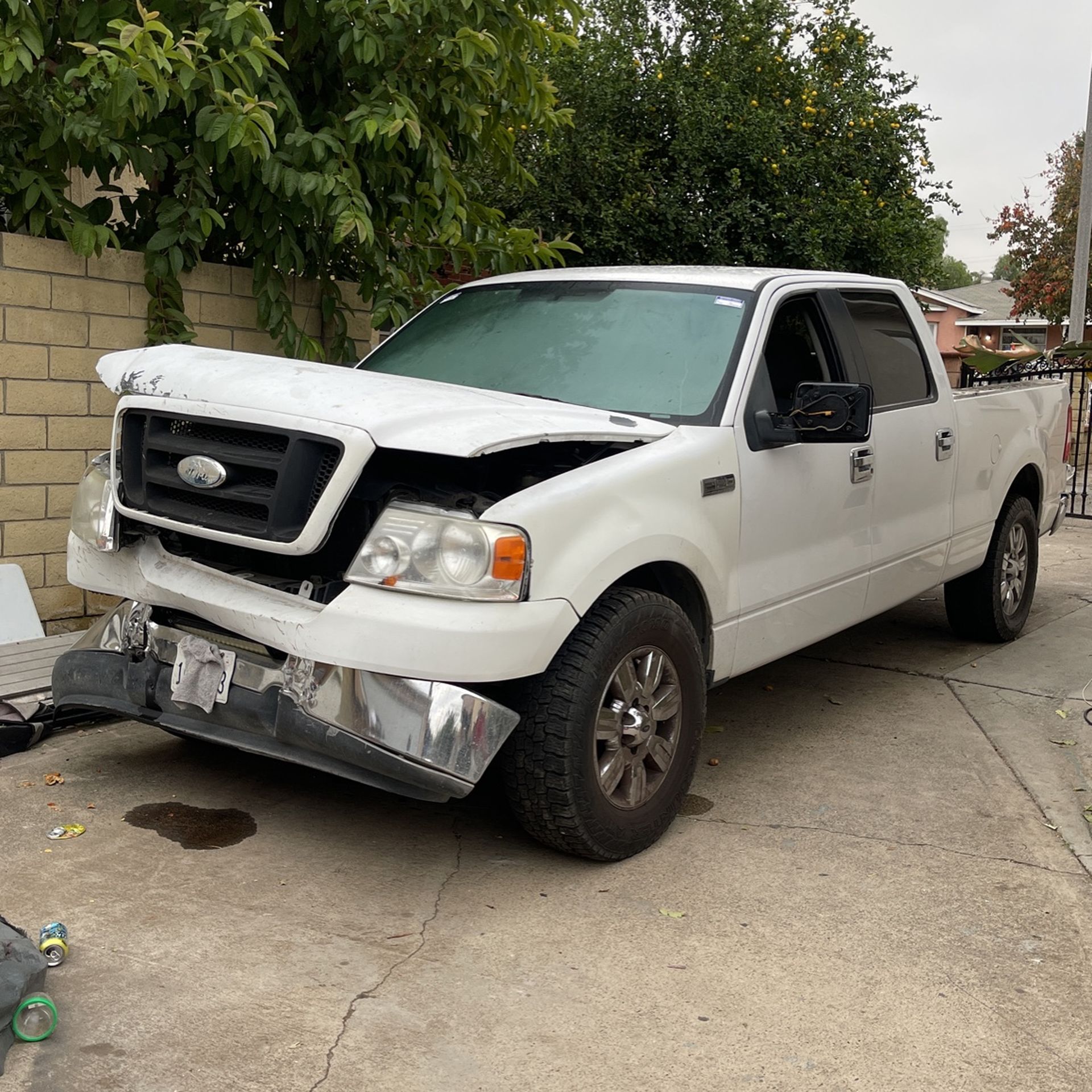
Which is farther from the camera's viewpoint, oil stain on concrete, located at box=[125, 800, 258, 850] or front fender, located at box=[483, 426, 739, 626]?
oil stain on concrete, located at box=[125, 800, 258, 850]

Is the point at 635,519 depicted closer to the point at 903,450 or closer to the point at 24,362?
the point at 903,450

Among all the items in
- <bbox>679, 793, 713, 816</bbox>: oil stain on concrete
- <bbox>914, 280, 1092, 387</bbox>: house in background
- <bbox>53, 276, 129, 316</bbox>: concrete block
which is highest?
<bbox>914, 280, 1092, 387</bbox>: house in background

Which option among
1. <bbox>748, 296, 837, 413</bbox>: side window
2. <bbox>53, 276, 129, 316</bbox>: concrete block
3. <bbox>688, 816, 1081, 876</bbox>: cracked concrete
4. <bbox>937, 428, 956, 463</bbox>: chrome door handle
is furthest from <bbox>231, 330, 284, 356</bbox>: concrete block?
<bbox>688, 816, 1081, 876</bbox>: cracked concrete

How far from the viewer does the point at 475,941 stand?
3.56m

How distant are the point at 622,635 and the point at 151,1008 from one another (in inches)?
64.7

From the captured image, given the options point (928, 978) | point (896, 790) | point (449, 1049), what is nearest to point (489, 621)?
point (449, 1049)

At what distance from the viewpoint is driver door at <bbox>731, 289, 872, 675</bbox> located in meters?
4.67

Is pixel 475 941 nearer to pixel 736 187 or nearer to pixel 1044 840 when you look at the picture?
pixel 1044 840

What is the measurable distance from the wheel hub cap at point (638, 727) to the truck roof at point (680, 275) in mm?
1687

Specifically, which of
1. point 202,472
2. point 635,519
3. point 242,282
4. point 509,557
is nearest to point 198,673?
point 202,472

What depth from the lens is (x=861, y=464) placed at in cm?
530

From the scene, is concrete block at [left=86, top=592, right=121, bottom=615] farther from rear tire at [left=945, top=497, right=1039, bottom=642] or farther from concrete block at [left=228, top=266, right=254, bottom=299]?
rear tire at [left=945, top=497, right=1039, bottom=642]

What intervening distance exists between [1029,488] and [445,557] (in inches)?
191

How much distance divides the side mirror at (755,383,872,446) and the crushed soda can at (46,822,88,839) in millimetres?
2632
